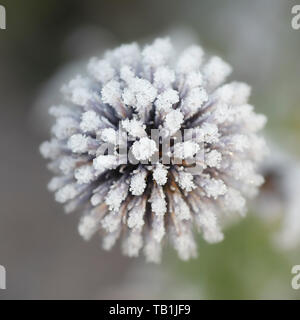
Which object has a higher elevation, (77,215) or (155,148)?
(77,215)

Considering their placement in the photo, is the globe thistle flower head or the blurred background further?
the blurred background

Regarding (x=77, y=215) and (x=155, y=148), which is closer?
(x=155, y=148)

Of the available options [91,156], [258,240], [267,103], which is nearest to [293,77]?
[267,103]

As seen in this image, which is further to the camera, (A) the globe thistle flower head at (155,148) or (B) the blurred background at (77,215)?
(B) the blurred background at (77,215)
